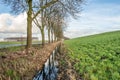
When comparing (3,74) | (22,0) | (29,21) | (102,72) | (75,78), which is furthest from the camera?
(22,0)

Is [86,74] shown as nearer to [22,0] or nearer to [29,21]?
[29,21]

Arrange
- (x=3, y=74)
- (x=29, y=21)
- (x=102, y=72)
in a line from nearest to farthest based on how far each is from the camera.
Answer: (x=3, y=74), (x=102, y=72), (x=29, y=21)

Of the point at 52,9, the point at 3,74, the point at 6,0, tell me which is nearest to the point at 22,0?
the point at 6,0

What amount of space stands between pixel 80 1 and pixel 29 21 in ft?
17.5

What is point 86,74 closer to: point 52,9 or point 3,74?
point 3,74

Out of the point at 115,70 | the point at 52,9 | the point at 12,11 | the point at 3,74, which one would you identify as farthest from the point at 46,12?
the point at 3,74

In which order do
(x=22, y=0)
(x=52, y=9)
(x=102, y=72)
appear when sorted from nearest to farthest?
(x=102, y=72)
(x=22, y=0)
(x=52, y=9)

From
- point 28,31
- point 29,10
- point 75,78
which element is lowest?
point 75,78

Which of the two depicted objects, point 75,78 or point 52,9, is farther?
point 52,9

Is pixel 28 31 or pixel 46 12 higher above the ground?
pixel 46 12

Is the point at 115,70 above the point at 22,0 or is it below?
below

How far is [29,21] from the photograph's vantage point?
24.8 metres

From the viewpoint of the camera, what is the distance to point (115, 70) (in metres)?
11.8

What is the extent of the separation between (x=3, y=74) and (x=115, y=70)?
216 inches
